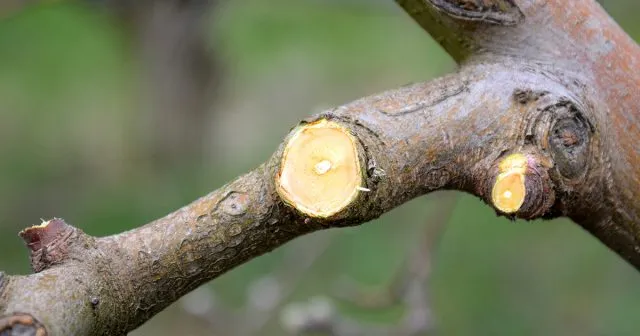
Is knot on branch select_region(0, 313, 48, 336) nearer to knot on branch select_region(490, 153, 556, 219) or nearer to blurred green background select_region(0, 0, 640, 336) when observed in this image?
knot on branch select_region(490, 153, 556, 219)

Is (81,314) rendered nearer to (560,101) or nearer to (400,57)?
(560,101)

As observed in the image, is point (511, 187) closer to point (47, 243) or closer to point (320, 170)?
point (320, 170)

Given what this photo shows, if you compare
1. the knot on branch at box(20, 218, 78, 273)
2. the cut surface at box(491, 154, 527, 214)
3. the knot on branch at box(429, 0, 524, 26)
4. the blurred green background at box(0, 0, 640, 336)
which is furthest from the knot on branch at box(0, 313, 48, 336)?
the blurred green background at box(0, 0, 640, 336)

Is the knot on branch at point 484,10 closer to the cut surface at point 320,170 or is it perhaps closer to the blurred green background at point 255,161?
the cut surface at point 320,170

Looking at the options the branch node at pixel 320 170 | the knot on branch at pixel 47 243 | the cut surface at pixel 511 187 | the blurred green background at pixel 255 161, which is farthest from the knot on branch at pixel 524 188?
the blurred green background at pixel 255 161

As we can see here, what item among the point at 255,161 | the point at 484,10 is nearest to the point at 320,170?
the point at 484,10

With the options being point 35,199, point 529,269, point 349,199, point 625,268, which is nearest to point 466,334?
point 529,269
